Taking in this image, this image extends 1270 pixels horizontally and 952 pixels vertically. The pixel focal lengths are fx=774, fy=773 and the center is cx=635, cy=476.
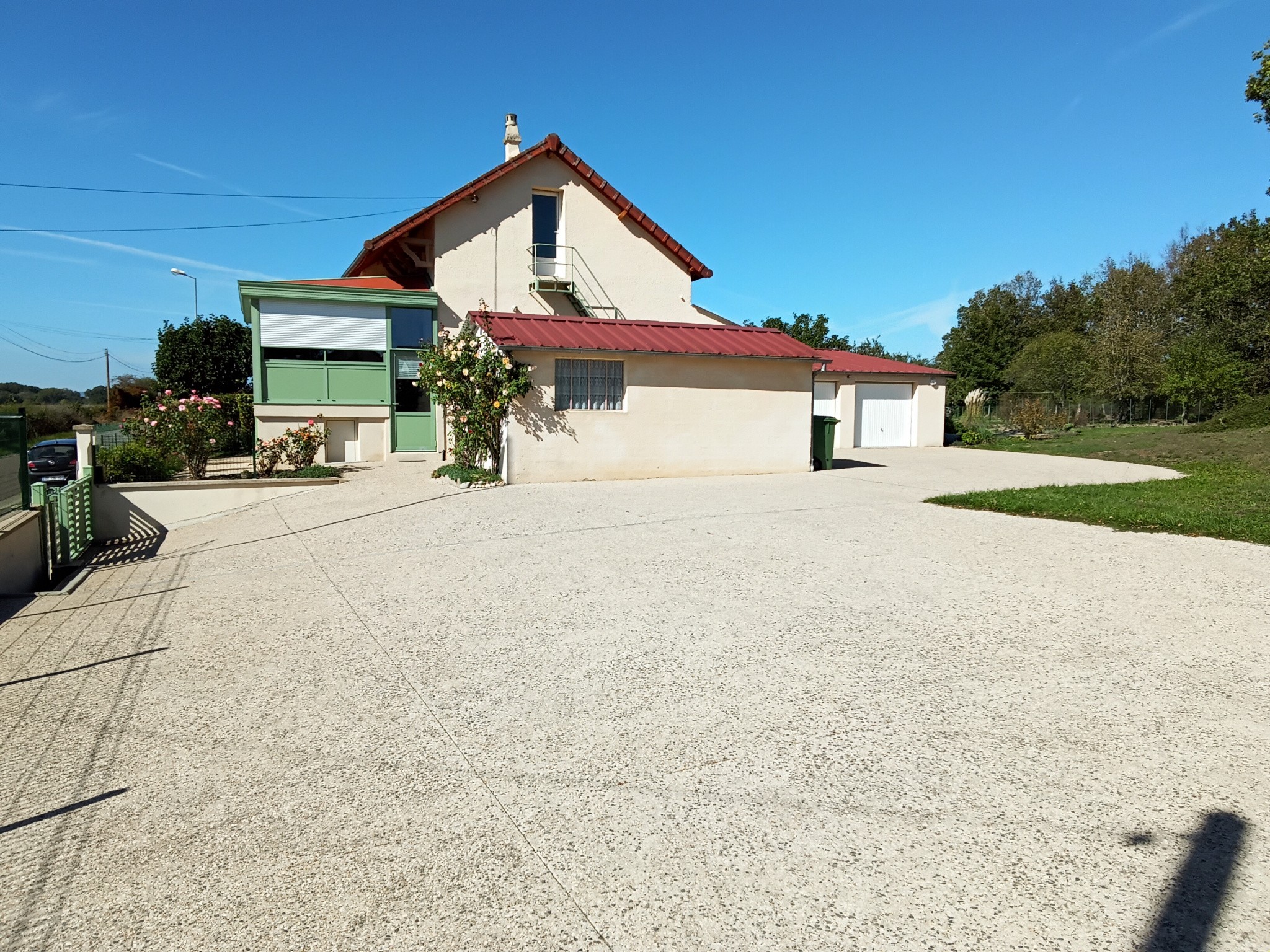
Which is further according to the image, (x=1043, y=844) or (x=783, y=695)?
(x=783, y=695)

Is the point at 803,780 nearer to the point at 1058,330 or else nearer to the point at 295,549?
the point at 295,549

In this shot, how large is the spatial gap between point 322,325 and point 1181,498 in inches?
743

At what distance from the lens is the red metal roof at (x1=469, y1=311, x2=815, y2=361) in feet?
47.5

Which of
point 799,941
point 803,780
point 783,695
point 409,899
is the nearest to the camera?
point 799,941

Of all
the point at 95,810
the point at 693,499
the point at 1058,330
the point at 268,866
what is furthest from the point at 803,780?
the point at 1058,330

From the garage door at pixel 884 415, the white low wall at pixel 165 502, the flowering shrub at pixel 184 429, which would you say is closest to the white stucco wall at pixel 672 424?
the white low wall at pixel 165 502

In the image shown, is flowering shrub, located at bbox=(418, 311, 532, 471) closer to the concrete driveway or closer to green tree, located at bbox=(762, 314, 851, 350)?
the concrete driveway

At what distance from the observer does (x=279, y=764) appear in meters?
3.71

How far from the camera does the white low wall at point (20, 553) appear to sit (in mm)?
7867

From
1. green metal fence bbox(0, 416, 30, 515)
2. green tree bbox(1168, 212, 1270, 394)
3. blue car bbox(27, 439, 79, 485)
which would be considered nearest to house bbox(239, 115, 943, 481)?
blue car bbox(27, 439, 79, 485)

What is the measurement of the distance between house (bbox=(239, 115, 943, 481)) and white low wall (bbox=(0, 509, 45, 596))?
7.20 m

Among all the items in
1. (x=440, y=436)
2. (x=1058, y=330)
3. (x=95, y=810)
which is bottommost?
(x=95, y=810)

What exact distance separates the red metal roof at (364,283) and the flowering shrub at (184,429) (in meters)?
5.84

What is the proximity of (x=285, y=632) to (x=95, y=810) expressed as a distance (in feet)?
8.83
